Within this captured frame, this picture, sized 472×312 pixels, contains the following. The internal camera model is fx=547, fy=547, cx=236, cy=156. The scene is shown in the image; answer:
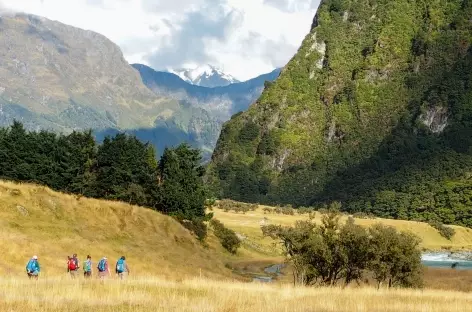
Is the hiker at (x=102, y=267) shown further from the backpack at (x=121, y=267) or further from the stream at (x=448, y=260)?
the stream at (x=448, y=260)

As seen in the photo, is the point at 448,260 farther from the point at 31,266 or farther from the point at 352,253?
the point at 31,266

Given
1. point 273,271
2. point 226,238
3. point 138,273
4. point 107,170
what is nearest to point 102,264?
point 138,273

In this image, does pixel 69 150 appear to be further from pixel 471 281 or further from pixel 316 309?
pixel 316 309

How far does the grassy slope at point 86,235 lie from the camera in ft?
163

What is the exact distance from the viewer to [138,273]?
176ft

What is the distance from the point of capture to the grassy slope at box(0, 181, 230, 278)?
4972 centimetres

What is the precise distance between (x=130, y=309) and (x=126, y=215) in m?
59.5

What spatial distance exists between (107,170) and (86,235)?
37.0 metres

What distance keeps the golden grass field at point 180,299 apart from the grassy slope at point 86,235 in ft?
57.5

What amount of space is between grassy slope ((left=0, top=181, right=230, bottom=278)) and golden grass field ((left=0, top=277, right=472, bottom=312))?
690 inches

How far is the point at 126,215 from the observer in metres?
78.4

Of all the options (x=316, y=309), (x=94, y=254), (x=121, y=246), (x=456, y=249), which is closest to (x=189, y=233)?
(x=121, y=246)

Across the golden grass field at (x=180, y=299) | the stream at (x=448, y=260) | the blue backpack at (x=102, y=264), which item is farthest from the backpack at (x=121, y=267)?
the stream at (x=448, y=260)

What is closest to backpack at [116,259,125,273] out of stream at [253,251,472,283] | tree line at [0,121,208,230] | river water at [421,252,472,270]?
tree line at [0,121,208,230]
